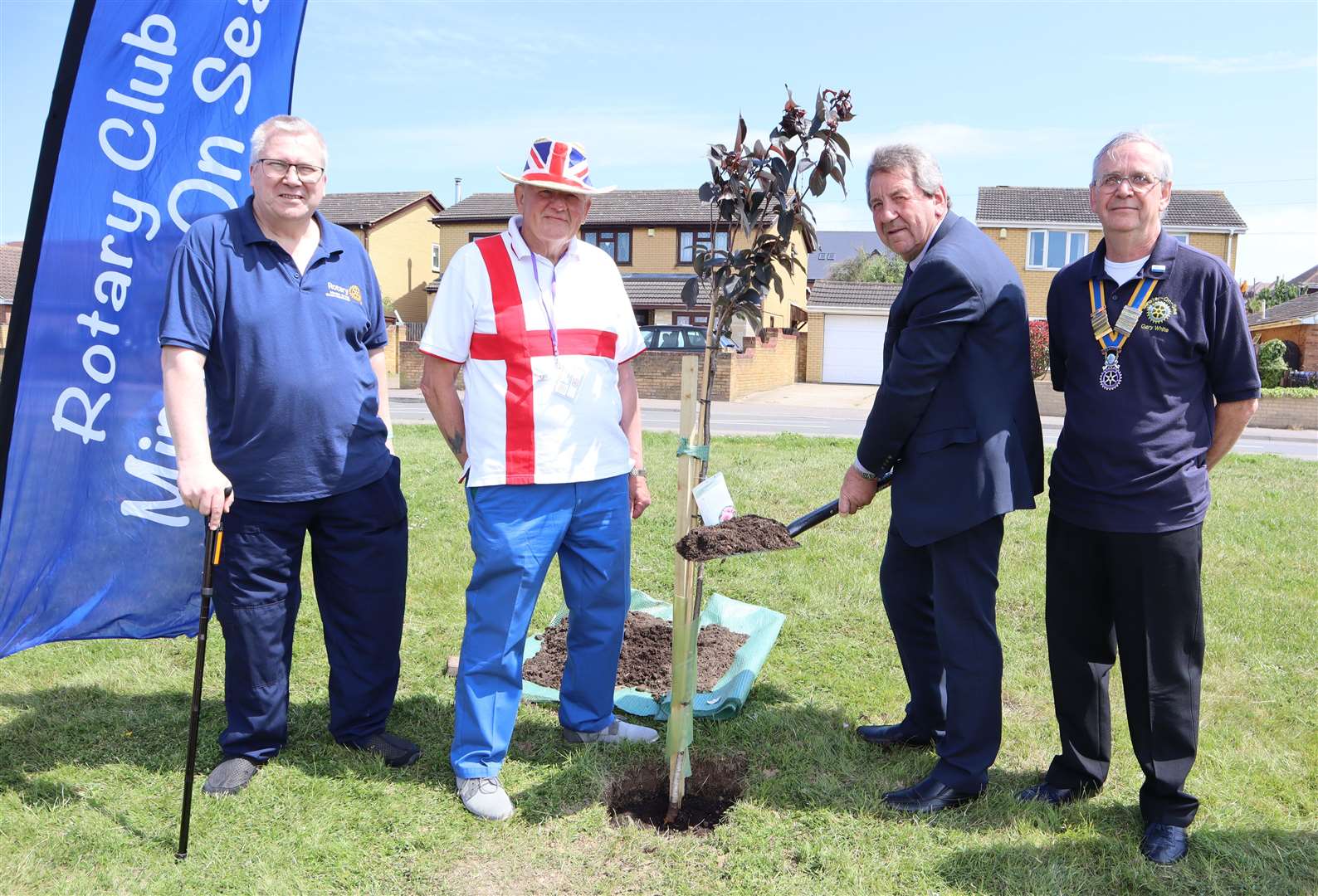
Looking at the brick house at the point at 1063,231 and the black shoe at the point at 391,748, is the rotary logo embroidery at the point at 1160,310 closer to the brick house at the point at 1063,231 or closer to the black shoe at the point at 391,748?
the black shoe at the point at 391,748

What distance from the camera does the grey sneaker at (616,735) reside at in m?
3.81

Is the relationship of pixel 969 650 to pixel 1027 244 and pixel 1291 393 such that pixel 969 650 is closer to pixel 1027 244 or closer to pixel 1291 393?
pixel 1291 393

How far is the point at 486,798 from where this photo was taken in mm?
3273

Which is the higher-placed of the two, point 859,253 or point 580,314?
point 859,253

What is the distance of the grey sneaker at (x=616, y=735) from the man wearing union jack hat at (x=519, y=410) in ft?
1.52

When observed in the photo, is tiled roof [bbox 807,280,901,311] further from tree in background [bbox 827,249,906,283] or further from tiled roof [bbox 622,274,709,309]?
tree in background [bbox 827,249,906,283]

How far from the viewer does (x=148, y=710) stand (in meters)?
4.04

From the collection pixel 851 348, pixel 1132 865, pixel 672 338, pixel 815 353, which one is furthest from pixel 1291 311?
pixel 1132 865

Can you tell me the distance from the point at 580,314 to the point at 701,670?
76.7 inches

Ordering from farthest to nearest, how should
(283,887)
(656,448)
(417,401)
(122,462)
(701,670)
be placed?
(417,401) → (656,448) → (701,670) → (122,462) → (283,887)

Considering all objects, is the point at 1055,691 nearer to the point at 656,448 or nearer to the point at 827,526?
the point at 827,526

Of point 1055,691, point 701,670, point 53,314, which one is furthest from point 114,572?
point 1055,691

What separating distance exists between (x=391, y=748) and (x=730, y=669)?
5.38 feet

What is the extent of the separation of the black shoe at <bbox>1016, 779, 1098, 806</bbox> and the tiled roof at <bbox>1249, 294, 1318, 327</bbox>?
107 feet
